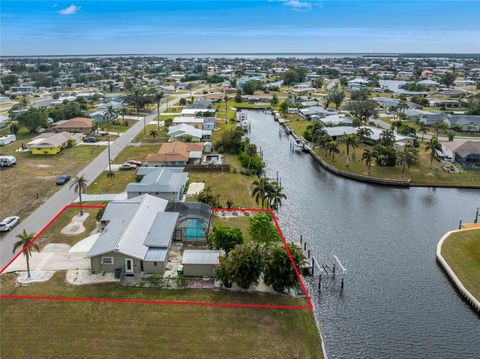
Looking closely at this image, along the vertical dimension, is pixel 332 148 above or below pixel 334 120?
below

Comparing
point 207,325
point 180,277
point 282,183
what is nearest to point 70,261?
point 180,277

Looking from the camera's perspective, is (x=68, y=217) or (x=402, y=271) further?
(x=68, y=217)

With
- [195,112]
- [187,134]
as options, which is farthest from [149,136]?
[195,112]

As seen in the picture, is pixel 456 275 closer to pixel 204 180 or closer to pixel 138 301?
pixel 138 301

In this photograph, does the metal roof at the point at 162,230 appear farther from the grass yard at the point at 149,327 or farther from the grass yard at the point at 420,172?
the grass yard at the point at 420,172

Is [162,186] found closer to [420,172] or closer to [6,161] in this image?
[6,161]

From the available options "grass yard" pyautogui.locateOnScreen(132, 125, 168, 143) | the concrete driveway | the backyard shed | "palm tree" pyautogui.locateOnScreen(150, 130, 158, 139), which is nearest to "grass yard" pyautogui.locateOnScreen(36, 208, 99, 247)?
the concrete driveway
